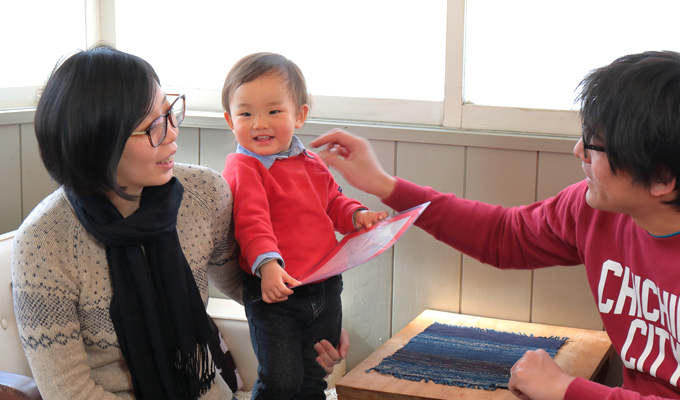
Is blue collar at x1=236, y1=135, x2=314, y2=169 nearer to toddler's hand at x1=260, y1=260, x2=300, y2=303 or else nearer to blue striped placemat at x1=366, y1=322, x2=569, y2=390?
toddler's hand at x1=260, y1=260, x2=300, y2=303

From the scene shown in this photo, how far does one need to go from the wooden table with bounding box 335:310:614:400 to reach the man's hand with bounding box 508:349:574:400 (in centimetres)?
26

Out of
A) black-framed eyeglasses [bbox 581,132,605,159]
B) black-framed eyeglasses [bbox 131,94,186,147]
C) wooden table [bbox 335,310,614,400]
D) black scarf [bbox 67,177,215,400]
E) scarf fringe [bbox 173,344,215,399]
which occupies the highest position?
black-framed eyeglasses [bbox 131,94,186,147]

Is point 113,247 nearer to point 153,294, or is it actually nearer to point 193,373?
point 153,294

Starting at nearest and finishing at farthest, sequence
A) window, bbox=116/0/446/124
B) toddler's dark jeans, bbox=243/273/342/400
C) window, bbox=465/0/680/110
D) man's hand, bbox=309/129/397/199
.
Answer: toddler's dark jeans, bbox=243/273/342/400
man's hand, bbox=309/129/397/199
window, bbox=465/0/680/110
window, bbox=116/0/446/124

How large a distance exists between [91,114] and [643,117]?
3.31 ft

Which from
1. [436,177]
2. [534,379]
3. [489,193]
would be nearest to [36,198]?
[436,177]

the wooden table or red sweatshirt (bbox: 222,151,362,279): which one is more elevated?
red sweatshirt (bbox: 222,151,362,279)

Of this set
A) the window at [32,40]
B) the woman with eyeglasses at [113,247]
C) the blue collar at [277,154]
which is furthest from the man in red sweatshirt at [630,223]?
the window at [32,40]

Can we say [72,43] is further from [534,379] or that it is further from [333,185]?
[534,379]

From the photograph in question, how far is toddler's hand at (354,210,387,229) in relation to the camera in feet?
5.13

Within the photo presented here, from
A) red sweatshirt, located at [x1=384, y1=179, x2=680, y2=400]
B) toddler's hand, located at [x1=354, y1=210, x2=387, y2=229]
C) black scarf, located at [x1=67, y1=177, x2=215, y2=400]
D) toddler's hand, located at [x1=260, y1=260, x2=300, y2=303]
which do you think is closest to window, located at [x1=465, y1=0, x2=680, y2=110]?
red sweatshirt, located at [x1=384, y1=179, x2=680, y2=400]

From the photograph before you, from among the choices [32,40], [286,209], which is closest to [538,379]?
[286,209]

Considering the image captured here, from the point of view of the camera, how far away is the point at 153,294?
1343 millimetres

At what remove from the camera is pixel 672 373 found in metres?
1.21
